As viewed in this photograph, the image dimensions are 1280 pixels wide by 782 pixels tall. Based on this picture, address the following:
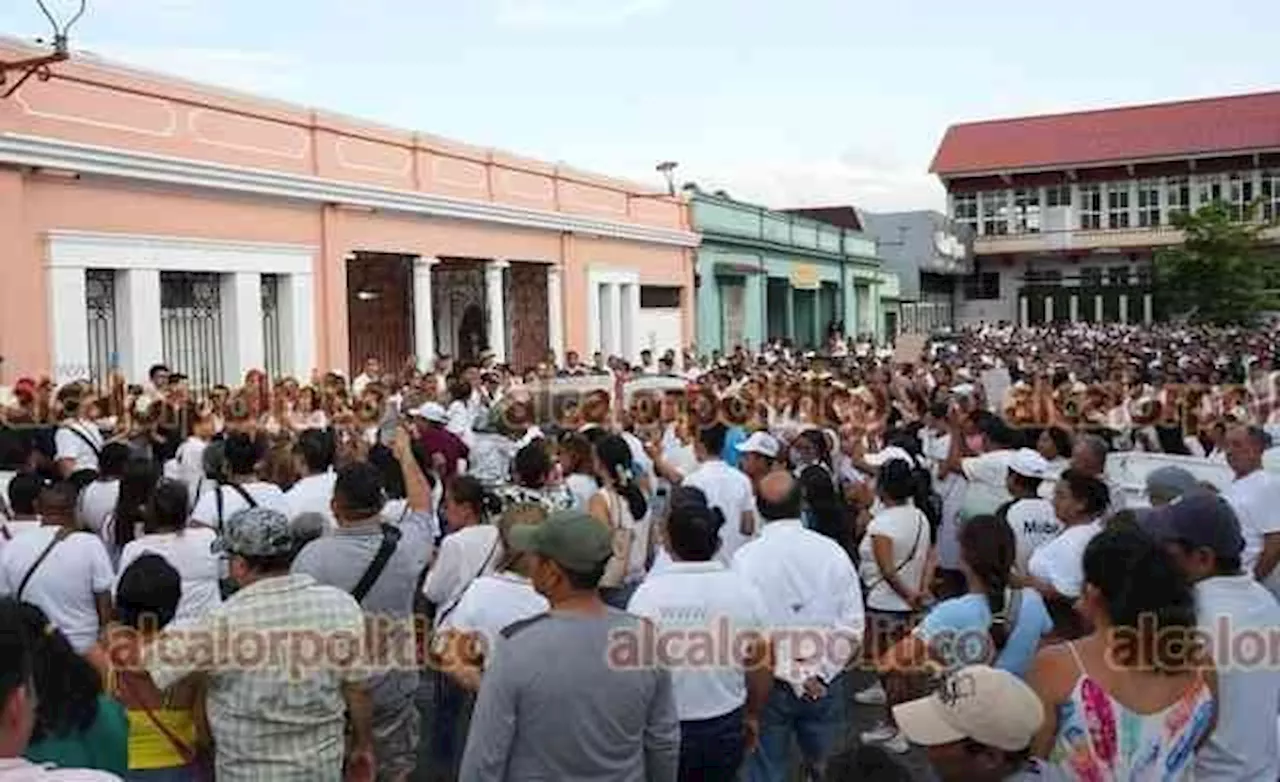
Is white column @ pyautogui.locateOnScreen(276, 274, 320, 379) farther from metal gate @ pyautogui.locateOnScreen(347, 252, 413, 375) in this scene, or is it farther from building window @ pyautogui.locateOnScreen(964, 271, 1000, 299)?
building window @ pyautogui.locateOnScreen(964, 271, 1000, 299)

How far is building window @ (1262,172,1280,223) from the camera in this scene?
54562mm

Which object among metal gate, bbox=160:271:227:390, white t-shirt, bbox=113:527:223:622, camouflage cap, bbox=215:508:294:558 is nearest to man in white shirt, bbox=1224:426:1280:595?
camouflage cap, bbox=215:508:294:558

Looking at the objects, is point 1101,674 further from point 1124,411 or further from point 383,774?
point 1124,411

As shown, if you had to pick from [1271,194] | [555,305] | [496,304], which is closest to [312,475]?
[496,304]

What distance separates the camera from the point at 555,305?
22.1 m

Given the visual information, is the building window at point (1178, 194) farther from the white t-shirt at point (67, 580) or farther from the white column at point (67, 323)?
the white t-shirt at point (67, 580)

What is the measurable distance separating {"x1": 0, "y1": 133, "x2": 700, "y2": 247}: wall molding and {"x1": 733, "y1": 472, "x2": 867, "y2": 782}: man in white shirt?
921cm

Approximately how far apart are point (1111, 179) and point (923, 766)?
5700cm

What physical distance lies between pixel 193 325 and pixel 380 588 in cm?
1085

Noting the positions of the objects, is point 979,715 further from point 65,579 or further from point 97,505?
point 97,505

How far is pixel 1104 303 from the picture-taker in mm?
55531

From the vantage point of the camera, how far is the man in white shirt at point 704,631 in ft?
14.8

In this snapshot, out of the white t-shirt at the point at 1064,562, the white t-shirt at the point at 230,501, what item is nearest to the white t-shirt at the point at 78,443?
the white t-shirt at the point at 230,501

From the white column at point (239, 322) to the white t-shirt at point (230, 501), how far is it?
9036mm
